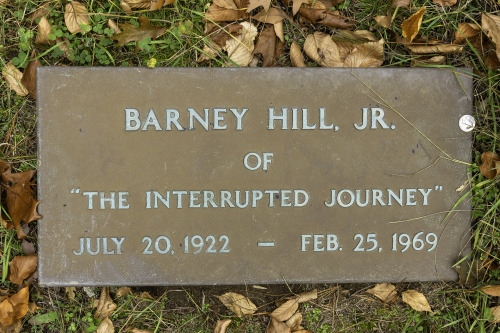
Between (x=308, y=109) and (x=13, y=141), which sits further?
(x=13, y=141)

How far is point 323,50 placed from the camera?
227cm

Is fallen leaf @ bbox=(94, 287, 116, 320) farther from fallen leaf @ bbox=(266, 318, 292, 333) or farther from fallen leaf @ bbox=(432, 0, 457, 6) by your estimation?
fallen leaf @ bbox=(432, 0, 457, 6)

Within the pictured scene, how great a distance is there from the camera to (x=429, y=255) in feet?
7.18

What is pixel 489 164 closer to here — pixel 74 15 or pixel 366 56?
pixel 366 56

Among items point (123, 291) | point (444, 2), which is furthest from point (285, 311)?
point (444, 2)

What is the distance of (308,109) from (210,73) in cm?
53

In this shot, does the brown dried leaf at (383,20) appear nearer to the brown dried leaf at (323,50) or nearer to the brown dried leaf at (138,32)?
the brown dried leaf at (323,50)

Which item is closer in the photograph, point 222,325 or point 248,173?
Answer: point 248,173

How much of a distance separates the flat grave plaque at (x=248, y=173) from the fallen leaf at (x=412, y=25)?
222 mm

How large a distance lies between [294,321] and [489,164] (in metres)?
1.35

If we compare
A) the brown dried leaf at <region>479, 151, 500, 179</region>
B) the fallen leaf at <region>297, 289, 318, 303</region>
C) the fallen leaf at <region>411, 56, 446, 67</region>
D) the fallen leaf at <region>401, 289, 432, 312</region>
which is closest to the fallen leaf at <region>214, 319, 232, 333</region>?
the fallen leaf at <region>297, 289, 318, 303</region>

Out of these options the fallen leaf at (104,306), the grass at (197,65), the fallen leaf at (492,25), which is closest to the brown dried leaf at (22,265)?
the grass at (197,65)

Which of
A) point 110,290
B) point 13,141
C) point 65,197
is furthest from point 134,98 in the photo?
point 110,290

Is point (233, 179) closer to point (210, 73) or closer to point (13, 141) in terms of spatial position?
point (210, 73)
